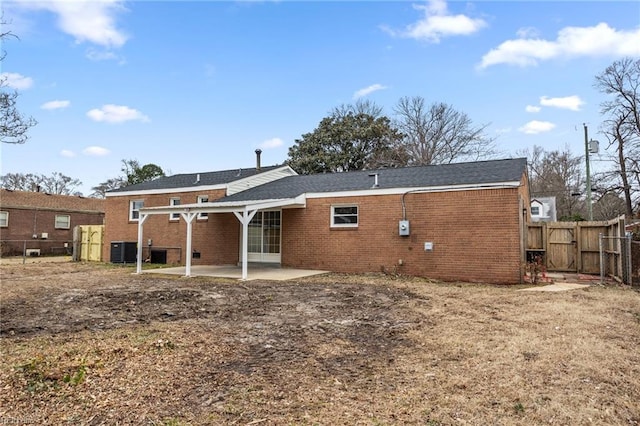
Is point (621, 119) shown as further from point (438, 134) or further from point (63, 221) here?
point (63, 221)

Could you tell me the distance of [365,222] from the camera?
14289 millimetres

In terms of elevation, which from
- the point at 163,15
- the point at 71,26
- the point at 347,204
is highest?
the point at 163,15

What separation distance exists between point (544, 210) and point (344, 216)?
22.0 m

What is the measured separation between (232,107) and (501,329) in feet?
56.7

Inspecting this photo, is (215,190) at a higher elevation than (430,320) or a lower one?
higher

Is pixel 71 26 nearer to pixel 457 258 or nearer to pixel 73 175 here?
pixel 457 258

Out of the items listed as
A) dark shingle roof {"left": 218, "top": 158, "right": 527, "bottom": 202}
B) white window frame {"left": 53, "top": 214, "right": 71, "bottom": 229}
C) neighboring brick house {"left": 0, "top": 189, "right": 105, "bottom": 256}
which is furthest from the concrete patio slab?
white window frame {"left": 53, "top": 214, "right": 71, "bottom": 229}

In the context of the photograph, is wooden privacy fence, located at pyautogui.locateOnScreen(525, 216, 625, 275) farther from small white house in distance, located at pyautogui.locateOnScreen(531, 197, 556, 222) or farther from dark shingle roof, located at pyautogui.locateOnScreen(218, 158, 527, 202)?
small white house in distance, located at pyautogui.locateOnScreen(531, 197, 556, 222)

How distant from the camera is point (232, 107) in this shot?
20.4 m

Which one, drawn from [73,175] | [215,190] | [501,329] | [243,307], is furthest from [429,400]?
[73,175]

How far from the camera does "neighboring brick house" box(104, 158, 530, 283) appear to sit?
12305 mm

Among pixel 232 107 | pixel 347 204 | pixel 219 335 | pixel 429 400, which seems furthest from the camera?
pixel 232 107

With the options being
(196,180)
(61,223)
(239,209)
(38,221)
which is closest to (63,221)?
(61,223)

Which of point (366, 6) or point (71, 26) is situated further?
point (366, 6)
